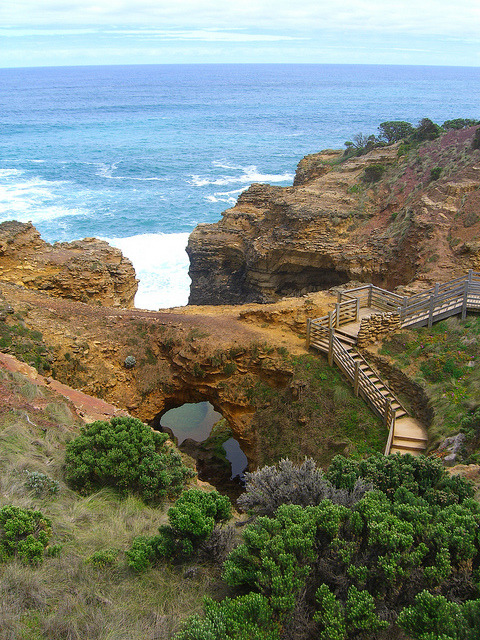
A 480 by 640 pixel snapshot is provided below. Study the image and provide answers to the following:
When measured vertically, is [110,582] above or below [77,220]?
above

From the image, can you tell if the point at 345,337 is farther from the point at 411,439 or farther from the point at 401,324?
the point at 411,439

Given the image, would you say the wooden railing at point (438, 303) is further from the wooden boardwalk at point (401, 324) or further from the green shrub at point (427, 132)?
the green shrub at point (427, 132)

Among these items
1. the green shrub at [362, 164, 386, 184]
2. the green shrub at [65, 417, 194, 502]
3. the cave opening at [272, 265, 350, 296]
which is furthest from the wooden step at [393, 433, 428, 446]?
the green shrub at [362, 164, 386, 184]

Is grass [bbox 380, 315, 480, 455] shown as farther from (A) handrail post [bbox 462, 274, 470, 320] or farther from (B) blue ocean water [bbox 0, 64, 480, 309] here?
(B) blue ocean water [bbox 0, 64, 480, 309]

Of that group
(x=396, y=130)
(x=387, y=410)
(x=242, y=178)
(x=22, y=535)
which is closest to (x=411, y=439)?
(x=387, y=410)

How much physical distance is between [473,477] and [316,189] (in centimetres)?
2908

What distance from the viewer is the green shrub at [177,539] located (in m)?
A: 8.32

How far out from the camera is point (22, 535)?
830 cm

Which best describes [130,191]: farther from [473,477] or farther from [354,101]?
[354,101]

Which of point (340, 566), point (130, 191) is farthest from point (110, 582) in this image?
point (130, 191)

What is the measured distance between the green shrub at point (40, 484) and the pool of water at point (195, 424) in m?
15.0

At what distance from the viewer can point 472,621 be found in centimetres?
619

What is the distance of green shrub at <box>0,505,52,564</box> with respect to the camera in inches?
315

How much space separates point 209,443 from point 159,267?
30.2 metres
